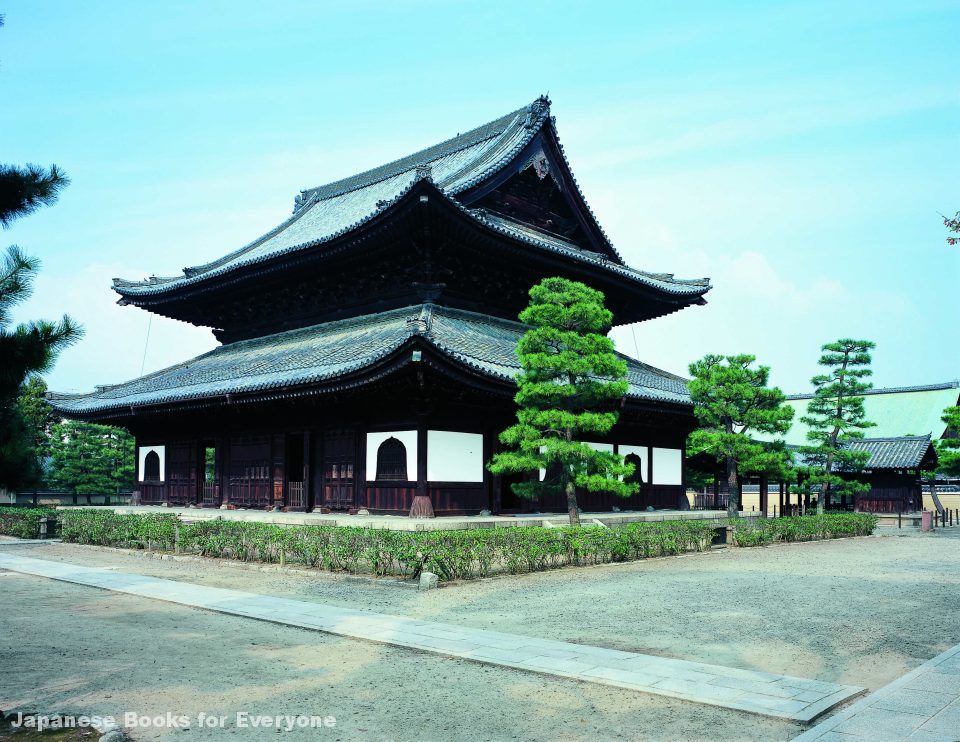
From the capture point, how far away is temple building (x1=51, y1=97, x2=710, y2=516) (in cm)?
2336

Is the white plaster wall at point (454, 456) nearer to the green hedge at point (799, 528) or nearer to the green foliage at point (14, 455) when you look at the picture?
the green hedge at point (799, 528)

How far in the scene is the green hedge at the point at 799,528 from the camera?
2819 centimetres

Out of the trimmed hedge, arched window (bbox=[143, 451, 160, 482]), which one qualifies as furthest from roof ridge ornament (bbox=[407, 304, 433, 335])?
arched window (bbox=[143, 451, 160, 482])

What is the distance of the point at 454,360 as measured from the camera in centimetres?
2084

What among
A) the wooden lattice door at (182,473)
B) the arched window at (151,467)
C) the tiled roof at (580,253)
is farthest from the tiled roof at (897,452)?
the arched window at (151,467)

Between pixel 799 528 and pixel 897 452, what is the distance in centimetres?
2607

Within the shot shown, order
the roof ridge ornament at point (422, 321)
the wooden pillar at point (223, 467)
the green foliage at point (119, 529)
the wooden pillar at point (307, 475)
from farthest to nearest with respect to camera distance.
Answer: the wooden pillar at point (223, 467)
the wooden pillar at point (307, 475)
the green foliage at point (119, 529)
the roof ridge ornament at point (422, 321)

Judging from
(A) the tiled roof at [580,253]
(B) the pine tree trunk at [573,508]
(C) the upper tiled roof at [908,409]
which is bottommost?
(B) the pine tree trunk at [573,508]

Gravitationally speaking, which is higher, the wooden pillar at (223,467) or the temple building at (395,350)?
the temple building at (395,350)

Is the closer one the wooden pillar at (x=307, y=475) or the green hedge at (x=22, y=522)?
the wooden pillar at (x=307, y=475)

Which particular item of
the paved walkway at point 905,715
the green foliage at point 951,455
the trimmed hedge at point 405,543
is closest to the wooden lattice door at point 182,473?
the trimmed hedge at point 405,543

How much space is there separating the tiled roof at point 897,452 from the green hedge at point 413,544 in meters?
31.0

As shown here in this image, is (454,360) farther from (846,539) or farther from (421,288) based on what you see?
(846,539)

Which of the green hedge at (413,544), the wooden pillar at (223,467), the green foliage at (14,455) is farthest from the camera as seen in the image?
the wooden pillar at (223,467)
